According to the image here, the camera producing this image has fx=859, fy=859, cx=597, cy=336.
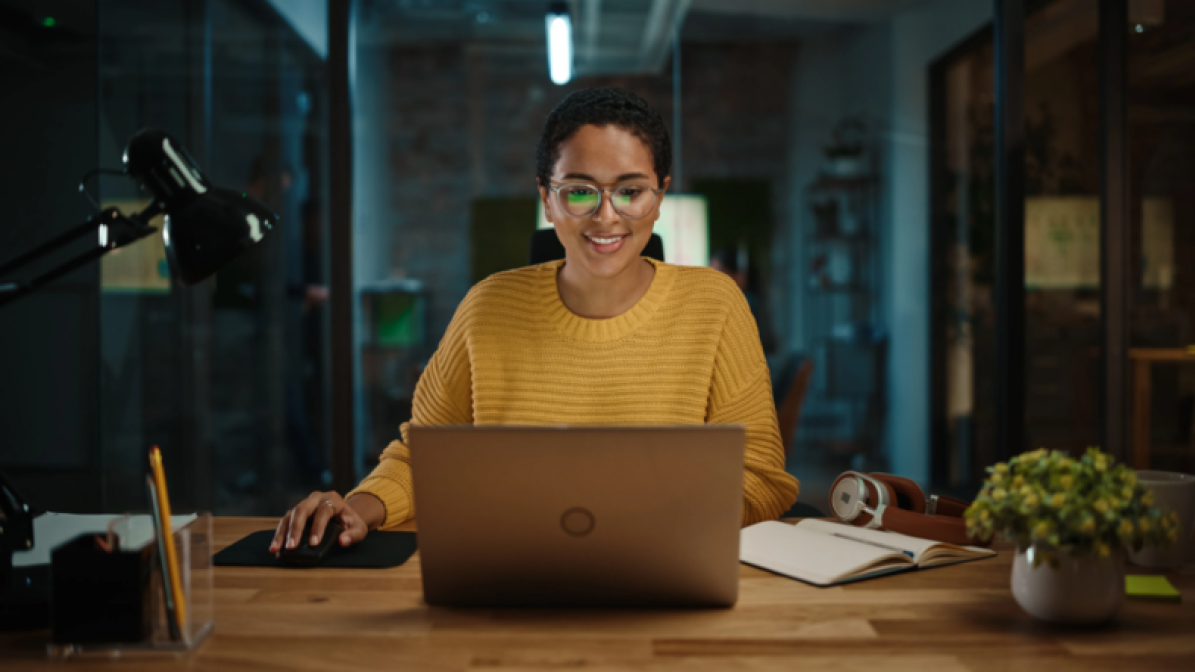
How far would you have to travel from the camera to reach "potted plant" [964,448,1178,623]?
0.87m

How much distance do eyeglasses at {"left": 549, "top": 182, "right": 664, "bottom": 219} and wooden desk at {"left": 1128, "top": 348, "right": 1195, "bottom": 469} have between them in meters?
2.64

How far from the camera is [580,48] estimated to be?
4.04 meters

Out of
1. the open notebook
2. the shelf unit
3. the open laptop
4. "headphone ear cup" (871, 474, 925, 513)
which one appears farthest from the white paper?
the shelf unit

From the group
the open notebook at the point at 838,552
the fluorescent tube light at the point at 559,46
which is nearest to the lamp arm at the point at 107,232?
the open notebook at the point at 838,552

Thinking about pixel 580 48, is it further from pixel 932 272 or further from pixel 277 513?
pixel 277 513

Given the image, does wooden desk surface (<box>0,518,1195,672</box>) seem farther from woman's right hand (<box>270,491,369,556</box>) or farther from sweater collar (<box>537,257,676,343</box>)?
sweater collar (<box>537,257,676,343</box>)

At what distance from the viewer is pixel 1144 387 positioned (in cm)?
329

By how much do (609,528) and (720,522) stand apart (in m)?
0.12

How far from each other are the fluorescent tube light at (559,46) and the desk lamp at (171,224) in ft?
9.78

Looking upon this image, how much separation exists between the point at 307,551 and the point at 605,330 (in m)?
0.68

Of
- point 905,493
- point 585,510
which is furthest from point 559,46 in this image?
point 585,510

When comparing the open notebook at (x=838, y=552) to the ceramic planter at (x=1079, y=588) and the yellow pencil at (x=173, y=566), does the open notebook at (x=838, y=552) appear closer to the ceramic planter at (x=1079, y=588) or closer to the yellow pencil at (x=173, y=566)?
the ceramic planter at (x=1079, y=588)

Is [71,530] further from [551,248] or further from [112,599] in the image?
[551,248]

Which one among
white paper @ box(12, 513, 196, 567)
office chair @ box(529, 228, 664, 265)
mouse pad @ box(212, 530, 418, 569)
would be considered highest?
office chair @ box(529, 228, 664, 265)
